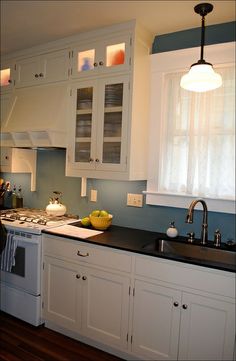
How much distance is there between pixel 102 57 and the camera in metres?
2.43

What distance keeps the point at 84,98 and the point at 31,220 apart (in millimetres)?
1220

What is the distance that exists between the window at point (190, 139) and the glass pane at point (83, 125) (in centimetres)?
55

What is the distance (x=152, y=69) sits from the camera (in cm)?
245

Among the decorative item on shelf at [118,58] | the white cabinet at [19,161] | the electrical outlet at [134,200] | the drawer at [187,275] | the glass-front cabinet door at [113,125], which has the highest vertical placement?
the decorative item on shelf at [118,58]

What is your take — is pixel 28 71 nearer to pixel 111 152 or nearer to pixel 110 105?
pixel 110 105

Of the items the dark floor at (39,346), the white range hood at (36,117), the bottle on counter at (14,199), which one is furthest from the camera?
the bottle on counter at (14,199)

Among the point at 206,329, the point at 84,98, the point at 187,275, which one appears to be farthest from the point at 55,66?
the point at 206,329

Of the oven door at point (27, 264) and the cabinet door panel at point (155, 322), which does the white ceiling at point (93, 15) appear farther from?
the cabinet door panel at point (155, 322)

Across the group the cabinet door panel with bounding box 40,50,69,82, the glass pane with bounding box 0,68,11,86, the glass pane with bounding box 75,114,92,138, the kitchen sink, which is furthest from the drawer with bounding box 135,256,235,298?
the glass pane with bounding box 0,68,11,86

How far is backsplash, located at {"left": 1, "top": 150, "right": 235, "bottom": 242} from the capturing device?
235 cm

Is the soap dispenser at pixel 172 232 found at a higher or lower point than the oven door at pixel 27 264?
higher

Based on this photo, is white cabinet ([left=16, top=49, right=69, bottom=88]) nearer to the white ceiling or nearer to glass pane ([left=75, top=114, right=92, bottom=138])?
the white ceiling

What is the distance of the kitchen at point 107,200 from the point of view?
235 cm

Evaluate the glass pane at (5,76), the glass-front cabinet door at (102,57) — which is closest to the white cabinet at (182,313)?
the glass-front cabinet door at (102,57)
